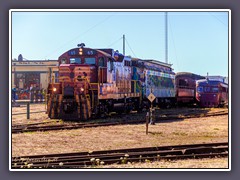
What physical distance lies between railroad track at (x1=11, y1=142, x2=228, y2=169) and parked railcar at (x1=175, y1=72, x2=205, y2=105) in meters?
17.5

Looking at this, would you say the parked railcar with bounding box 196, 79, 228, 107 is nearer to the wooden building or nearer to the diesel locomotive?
the diesel locomotive

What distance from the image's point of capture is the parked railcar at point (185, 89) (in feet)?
93.8

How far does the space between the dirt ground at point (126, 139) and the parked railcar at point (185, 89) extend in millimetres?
12280

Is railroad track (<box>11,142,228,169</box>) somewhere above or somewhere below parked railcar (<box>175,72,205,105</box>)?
below

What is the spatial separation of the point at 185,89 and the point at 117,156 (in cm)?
2021

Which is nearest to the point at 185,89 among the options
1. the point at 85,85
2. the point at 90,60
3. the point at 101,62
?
the point at 101,62

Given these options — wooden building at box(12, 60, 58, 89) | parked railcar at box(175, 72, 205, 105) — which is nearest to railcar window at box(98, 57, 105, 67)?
wooden building at box(12, 60, 58, 89)

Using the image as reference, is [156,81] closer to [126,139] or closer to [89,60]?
[89,60]

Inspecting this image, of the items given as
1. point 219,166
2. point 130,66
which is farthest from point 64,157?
point 130,66

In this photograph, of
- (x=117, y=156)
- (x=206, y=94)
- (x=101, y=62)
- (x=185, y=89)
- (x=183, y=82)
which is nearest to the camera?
(x=117, y=156)

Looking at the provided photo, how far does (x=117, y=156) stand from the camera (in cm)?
984

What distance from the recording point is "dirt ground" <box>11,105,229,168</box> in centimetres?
1002
